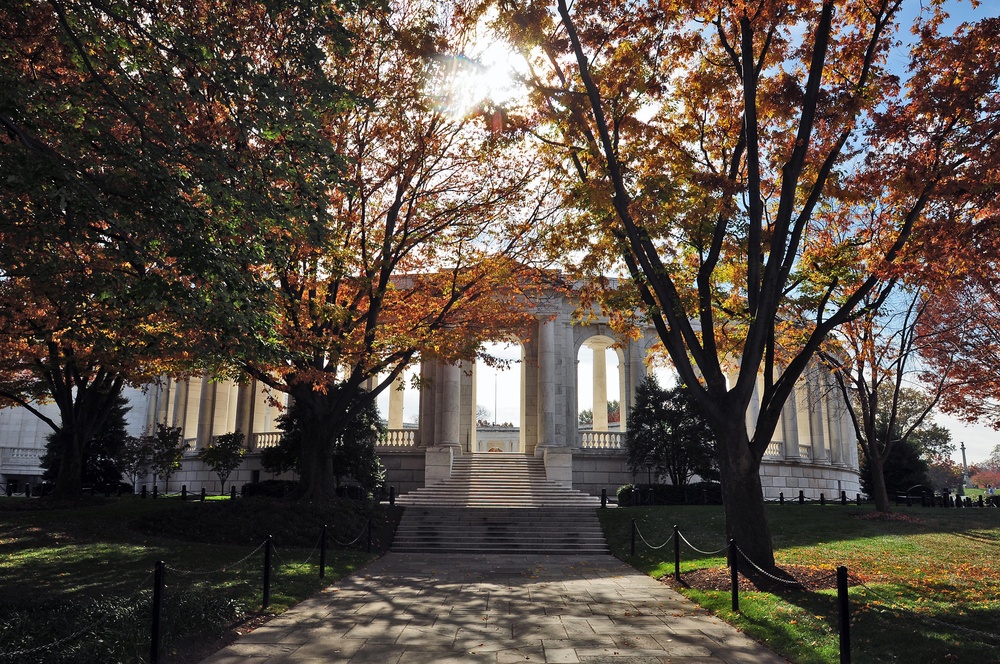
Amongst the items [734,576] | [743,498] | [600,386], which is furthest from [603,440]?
[734,576]

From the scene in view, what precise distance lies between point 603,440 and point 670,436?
6411 millimetres

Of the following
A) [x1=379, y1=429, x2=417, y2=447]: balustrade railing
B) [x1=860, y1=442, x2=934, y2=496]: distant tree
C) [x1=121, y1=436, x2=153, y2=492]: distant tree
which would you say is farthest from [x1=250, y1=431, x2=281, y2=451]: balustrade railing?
[x1=860, y1=442, x2=934, y2=496]: distant tree

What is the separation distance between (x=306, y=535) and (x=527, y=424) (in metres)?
24.1

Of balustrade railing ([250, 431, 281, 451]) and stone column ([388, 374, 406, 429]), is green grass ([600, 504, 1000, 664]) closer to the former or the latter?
stone column ([388, 374, 406, 429])

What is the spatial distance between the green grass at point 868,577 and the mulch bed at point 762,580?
40cm

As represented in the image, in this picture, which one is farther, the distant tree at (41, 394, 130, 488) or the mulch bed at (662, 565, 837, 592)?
the distant tree at (41, 394, 130, 488)

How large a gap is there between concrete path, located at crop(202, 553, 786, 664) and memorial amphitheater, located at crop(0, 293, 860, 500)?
60.1ft

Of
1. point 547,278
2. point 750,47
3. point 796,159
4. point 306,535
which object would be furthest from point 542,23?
point 306,535

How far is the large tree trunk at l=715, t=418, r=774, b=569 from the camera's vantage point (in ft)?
45.1

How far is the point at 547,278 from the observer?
2353 cm

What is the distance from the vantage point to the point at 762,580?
13.1 meters

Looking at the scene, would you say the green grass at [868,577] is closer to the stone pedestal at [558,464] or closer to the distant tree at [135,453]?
the stone pedestal at [558,464]

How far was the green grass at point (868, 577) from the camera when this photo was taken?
9161mm

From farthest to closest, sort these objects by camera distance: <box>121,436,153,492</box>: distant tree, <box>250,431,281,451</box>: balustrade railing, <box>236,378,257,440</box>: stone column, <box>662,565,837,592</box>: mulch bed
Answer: <box>236,378,257,440</box>: stone column
<box>250,431,281,451</box>: balustrade railing
<box>121,436,153,492</box>: distant tree
<box>662,565,837,592</box>: mulch bed
